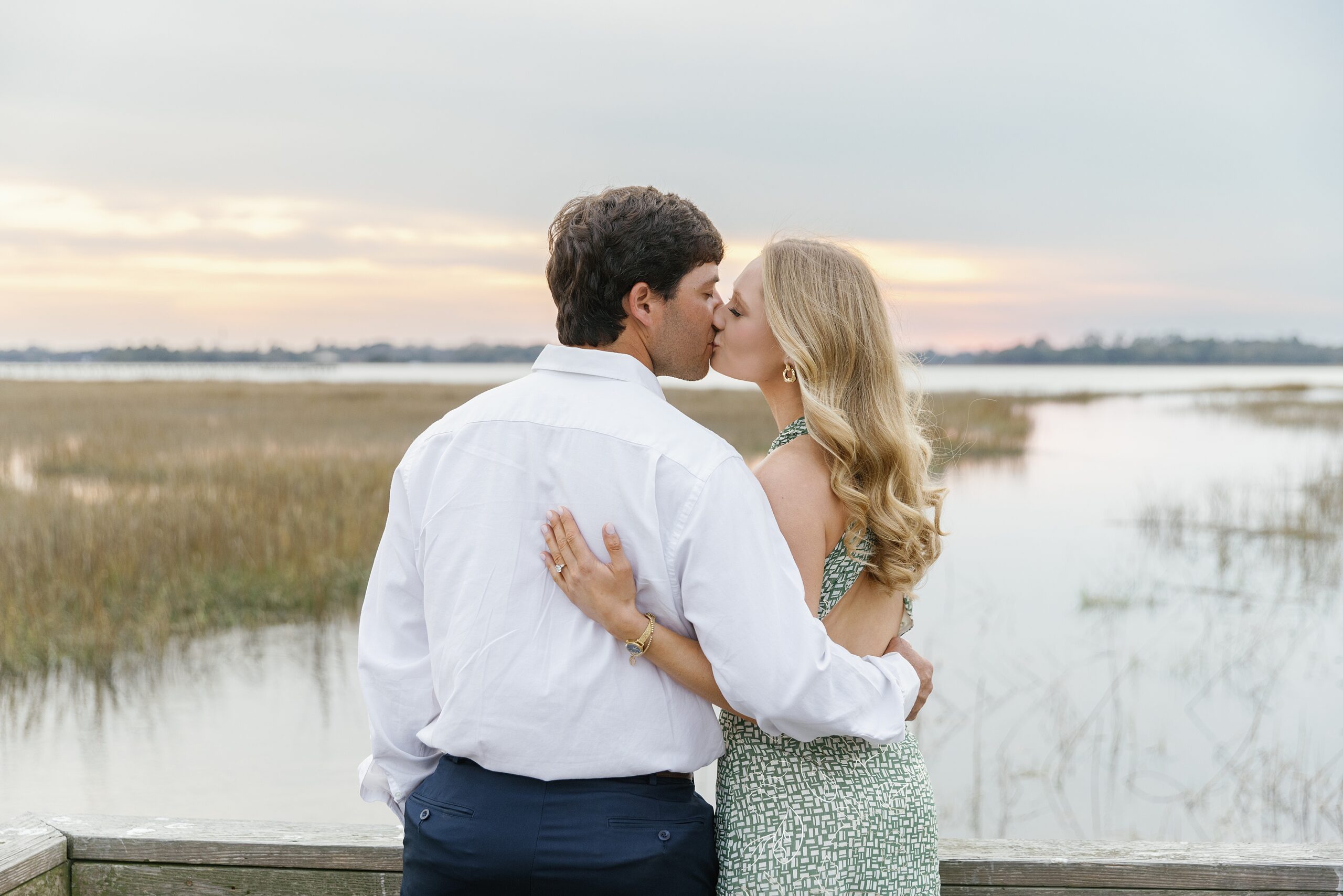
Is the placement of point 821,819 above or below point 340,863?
above

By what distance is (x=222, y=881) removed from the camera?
7.04ft

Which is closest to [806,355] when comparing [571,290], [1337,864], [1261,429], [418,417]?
[571,290]

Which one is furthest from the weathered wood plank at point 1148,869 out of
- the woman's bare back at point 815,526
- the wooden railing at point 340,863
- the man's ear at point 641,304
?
the man's ear at point 641,304

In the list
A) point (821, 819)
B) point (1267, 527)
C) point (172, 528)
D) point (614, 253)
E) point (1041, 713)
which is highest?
point (614, 253)

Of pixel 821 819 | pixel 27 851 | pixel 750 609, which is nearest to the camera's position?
pixel 750 609

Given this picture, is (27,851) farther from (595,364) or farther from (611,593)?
(595,364)

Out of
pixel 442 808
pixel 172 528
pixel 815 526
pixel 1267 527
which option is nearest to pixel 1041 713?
pixel 815 526

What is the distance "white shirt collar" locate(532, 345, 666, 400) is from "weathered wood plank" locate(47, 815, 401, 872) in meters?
1.03

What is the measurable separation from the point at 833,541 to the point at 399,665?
81cm

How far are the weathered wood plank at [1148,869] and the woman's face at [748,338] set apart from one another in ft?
3.38

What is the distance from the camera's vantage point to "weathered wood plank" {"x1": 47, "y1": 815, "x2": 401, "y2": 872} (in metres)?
2.11

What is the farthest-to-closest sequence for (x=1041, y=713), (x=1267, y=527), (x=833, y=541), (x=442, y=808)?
(x=1267, y=527)
(x=1041, y=713)
(x=833, y=541)
(x=442, y=808)

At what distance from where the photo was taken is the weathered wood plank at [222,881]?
6.96 ft

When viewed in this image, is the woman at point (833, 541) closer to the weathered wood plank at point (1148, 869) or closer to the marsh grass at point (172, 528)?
the weathered wood plank at point (1148, 869)
